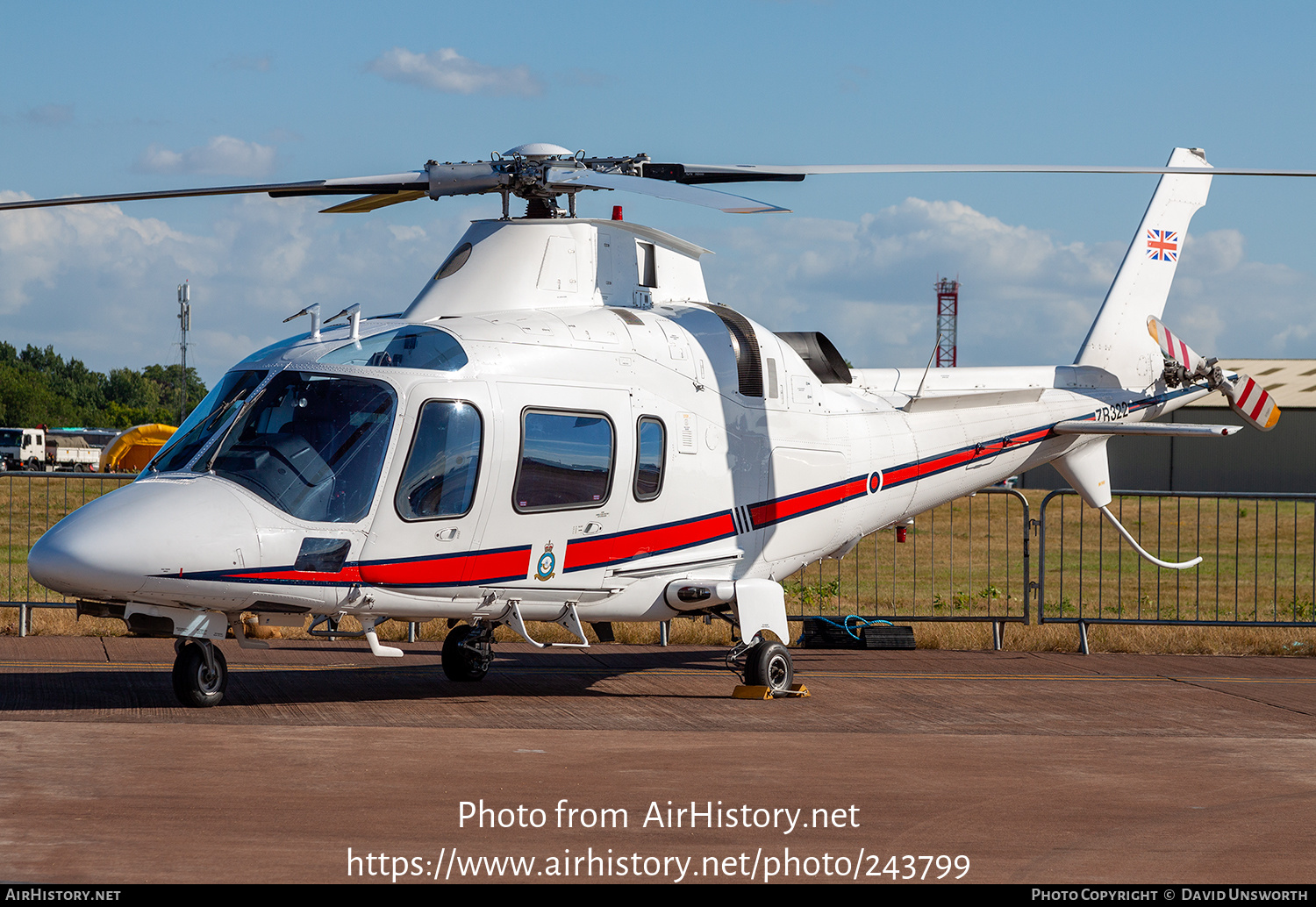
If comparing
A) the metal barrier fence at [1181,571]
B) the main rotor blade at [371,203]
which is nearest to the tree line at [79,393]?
the metal barrier fence at [1181,571]

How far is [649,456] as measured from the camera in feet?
34.9

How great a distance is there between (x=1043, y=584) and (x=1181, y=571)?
13.9m

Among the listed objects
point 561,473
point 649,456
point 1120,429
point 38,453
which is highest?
point 1120,429

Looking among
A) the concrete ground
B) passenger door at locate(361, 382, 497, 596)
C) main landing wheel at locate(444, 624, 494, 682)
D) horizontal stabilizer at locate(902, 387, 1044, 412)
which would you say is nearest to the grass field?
horizontal stabilizer at locate(902, 387, 1044, 412)

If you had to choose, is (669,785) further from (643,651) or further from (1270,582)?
(1270,582)

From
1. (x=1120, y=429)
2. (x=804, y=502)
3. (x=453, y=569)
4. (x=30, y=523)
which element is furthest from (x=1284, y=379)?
(x=453, y=569)

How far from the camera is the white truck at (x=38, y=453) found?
241 ft

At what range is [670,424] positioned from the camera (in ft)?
35.3

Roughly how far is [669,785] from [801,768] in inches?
38.3

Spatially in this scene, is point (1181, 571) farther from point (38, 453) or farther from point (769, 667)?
point (38, 453)

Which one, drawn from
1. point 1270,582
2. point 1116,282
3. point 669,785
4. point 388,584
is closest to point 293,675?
point 388,584

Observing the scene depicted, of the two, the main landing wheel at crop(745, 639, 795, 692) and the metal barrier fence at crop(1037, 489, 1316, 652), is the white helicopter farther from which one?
the metal barrier fence at crop(1037, 489, 1316, 652)

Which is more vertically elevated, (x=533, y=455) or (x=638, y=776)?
(x=533, y=455)

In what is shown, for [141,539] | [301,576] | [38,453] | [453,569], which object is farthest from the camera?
[38,453]
